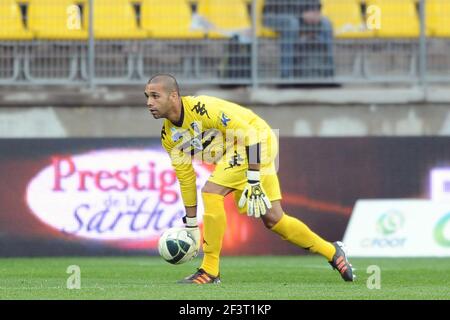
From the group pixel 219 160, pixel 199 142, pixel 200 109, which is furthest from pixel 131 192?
pixel 200 109

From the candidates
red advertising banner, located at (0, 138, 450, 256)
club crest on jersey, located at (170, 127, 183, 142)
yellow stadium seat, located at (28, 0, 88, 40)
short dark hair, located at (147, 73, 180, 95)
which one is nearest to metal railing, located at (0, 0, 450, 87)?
yellow stadium seat, located at (28, 0, 88, 40)

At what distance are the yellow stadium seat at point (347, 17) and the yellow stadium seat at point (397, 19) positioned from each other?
0.18 m

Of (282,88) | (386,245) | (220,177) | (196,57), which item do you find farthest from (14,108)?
(220,177)

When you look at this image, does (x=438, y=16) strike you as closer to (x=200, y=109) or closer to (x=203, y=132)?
(x=203, y=132)

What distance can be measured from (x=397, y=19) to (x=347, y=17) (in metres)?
0.66

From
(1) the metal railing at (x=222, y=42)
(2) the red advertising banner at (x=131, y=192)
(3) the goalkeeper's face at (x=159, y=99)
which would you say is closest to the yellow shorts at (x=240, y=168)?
(3) the goalkeeper's face at (x=159, y=99)

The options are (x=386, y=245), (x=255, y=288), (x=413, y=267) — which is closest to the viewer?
(x=255, y=288)

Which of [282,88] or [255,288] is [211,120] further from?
[282,88]

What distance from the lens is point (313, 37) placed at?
1620 centimetres

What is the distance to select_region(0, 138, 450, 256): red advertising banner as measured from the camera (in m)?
15.3

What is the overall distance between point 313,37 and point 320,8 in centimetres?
39

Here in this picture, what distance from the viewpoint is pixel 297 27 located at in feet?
53.1

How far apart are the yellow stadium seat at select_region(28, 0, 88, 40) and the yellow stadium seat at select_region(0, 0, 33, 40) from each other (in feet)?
0.43

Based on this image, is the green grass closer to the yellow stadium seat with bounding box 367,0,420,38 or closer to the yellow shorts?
the yellow shorts
